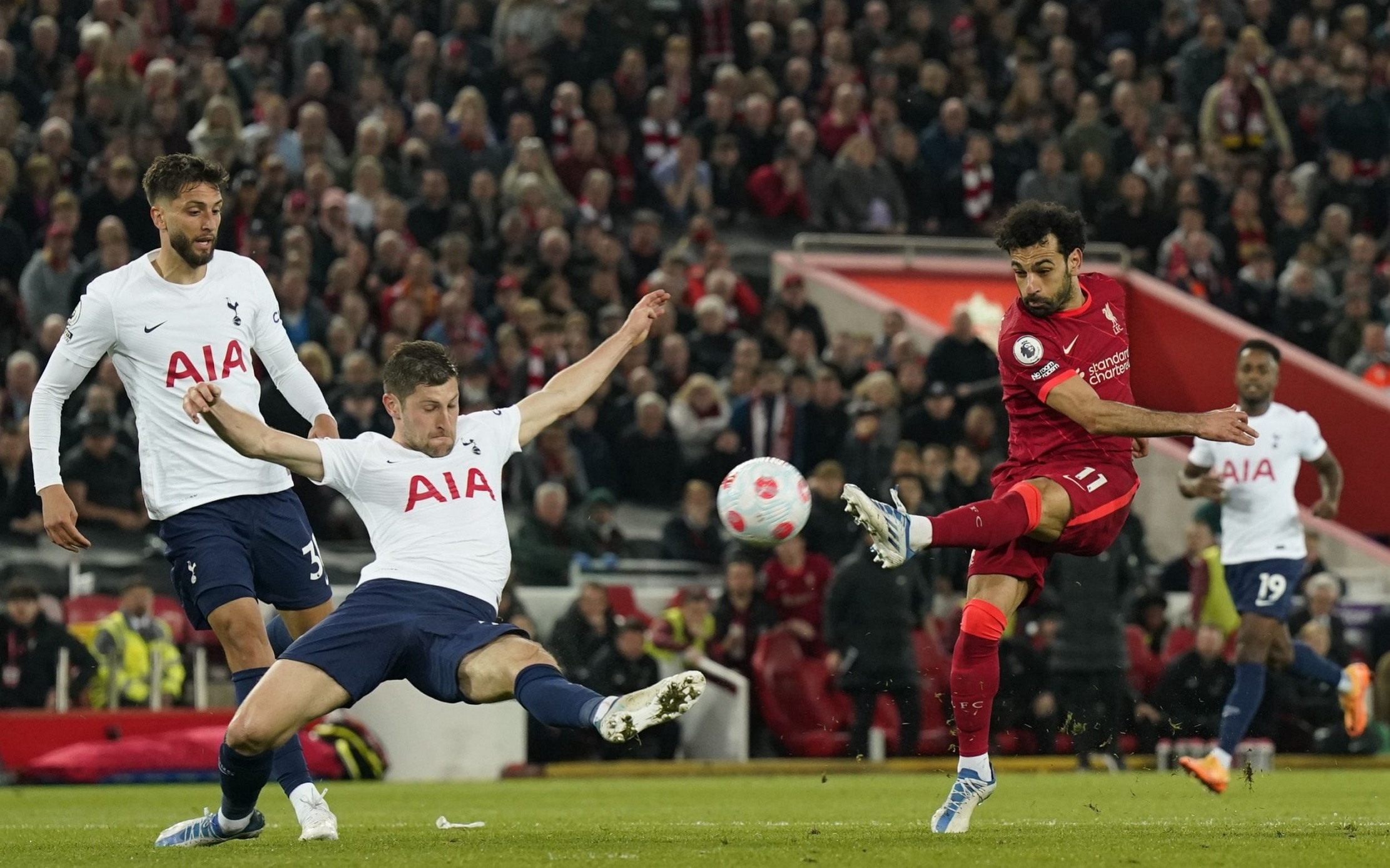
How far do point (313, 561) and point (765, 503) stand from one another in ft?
5.95

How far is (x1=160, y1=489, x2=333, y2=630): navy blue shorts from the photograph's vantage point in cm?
820

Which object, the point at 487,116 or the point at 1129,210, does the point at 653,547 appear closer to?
the point at 487,116

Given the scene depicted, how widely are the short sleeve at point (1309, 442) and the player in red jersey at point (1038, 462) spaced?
3793 millimetres

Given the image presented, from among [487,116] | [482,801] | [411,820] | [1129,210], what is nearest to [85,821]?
[411,820]

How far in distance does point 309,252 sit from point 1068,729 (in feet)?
29.1

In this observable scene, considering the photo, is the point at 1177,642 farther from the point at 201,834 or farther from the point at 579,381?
the point at 201,834

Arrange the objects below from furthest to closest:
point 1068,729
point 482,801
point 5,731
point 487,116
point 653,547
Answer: point 487,116 < point 653,547 < point 5,731 < point 482,801 < point 1068,729

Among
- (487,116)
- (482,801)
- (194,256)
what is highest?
(487,116)

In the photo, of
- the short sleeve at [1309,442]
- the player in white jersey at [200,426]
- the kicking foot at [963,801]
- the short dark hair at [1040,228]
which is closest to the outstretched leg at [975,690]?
the kicking foot at [963,801]

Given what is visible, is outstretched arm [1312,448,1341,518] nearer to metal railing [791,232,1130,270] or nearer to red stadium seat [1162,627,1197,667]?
red stadium seat [1162,627,1197,667]

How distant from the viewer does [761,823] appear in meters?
9.24

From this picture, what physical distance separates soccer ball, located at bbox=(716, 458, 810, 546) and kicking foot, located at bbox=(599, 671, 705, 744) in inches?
59.2

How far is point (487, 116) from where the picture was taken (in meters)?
20.1

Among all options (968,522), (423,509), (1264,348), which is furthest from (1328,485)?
(423,509)
